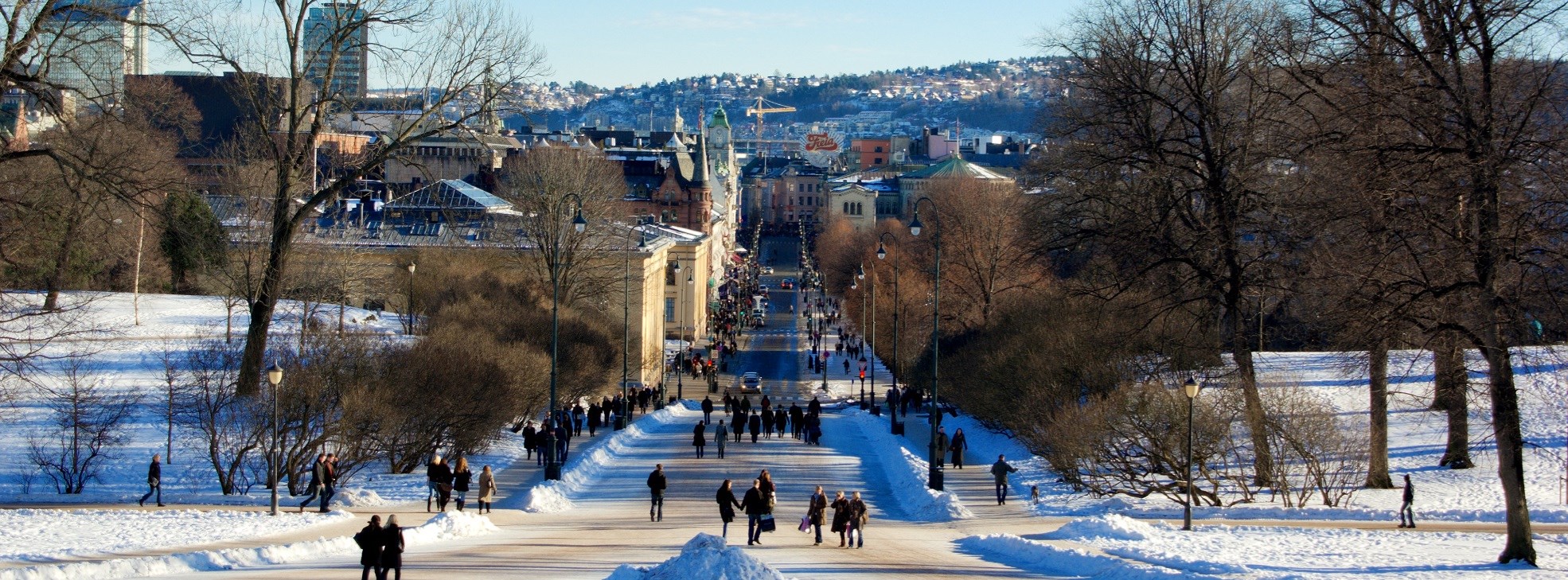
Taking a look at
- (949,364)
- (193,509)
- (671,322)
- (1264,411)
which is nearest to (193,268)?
(671,322)

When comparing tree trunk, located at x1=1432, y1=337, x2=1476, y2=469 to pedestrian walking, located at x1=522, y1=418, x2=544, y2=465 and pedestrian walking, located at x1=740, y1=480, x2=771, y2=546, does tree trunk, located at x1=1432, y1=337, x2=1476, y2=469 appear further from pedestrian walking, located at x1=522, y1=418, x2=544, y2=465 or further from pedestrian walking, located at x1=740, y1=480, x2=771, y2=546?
→ pedestrian walking, located at x1=522, y1=418, x2=544, y2=465

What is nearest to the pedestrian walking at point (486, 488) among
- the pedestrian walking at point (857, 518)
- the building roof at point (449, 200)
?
the pedestrian walking at point (857, 518)

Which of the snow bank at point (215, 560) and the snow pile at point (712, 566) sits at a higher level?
the snow pile at point (712, 566)

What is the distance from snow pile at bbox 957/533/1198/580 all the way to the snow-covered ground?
2 centimetres

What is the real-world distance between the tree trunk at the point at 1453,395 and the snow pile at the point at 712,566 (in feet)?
34.9

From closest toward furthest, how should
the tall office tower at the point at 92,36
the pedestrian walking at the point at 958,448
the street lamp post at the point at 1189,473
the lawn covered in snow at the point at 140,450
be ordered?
the tall office tower at the point at 92,36 < the street lamp post at the point at 1189,473 < the lawn covered in snow at the point at 140,450 < the pedestrian walking at the point at 958,448

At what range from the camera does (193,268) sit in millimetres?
65812

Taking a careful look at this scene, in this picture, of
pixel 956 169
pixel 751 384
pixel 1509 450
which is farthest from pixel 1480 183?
pixel 956 169

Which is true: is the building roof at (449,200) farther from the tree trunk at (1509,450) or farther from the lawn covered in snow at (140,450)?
the tree trunk at (1509,450)

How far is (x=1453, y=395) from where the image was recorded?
77.2 feet

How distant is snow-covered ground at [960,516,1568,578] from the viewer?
688 inches

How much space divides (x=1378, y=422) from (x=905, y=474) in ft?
30.6

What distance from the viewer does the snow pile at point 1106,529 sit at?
68.1 feet

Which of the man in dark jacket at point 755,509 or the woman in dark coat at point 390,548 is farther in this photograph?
the man in dark jacket at point 755,509
